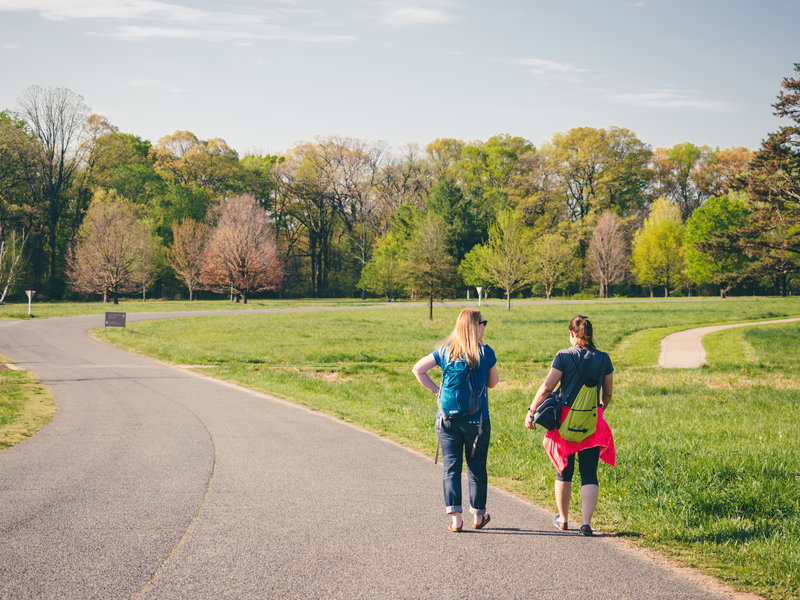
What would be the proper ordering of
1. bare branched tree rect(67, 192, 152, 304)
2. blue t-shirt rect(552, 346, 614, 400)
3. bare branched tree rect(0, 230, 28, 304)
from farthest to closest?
bare branched tree rect(67, 192, 152, 304)
bare branched tree rect(0, 230, 28, 304)
blue t-shirt rect(552, 346, 614, 400)

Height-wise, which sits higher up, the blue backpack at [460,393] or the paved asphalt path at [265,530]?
the blue backpack at [460,393]

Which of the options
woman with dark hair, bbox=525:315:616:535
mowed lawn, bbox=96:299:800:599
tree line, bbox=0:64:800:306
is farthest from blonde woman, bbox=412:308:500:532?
tree line, bbox=0:64:800:306

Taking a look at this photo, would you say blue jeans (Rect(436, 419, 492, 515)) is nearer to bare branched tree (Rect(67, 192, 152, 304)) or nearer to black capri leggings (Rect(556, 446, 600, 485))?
black capri leggings (Rect(556, 446, 600, 485))

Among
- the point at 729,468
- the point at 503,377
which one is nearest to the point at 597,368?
the point at 729,468

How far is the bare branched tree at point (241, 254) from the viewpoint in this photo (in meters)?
60.2

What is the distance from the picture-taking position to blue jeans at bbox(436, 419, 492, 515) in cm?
565

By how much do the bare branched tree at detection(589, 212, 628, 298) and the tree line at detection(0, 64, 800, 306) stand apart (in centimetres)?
15

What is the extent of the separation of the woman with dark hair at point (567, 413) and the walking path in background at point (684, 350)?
1443 centimetres

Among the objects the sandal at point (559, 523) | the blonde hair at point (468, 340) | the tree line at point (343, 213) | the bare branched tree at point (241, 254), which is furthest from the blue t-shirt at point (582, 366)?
the bare branched tree at point (241, 254)

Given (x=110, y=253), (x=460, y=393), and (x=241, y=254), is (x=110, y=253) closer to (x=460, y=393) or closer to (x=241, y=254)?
(x=241, y=254)

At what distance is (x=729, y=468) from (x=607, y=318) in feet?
105

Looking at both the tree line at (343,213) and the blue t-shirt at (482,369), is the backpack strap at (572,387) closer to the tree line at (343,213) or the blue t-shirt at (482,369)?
the blue t-shirt at (482,369)

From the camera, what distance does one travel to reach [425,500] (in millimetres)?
6484

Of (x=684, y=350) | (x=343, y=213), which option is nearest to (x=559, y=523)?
(x=684, y=350)
